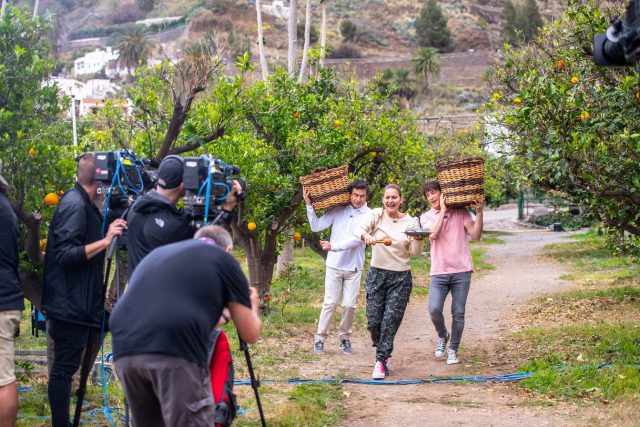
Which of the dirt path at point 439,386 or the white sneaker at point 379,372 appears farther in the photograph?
the white sneaker at point 379,372

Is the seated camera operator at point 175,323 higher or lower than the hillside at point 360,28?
lower

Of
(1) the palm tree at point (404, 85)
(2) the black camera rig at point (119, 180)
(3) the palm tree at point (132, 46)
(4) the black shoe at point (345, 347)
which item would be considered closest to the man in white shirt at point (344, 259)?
(4) the black shoe at point (345, 347)

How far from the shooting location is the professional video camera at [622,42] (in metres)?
4.46

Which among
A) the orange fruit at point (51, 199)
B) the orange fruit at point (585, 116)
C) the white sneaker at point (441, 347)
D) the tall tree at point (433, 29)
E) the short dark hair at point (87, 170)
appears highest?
the tall tree at point (433, 29)

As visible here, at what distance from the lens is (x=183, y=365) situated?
393 cm

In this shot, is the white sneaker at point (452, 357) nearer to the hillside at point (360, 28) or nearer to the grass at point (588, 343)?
the grass at point (588, 343)

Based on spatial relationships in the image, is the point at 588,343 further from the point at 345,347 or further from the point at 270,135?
the point at 270,135

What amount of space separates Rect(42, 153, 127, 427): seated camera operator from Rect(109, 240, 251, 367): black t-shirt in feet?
5.21

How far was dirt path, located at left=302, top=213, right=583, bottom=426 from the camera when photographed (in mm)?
6504

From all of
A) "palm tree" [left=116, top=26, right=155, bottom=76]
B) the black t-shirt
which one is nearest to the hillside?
"palm tree" [left=116, top=26, right=155, bottom=76]

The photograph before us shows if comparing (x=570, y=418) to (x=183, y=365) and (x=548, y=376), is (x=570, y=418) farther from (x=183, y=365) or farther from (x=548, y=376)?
(x=183, y=365)

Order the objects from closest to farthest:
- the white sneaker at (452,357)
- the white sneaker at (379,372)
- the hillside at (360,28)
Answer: the white sneaker at (379,372) < the white sneaker at (452,357) < the hillside at (360,28)

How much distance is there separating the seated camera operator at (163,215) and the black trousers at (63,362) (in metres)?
0.77

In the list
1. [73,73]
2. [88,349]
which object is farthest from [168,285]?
[73,73]
